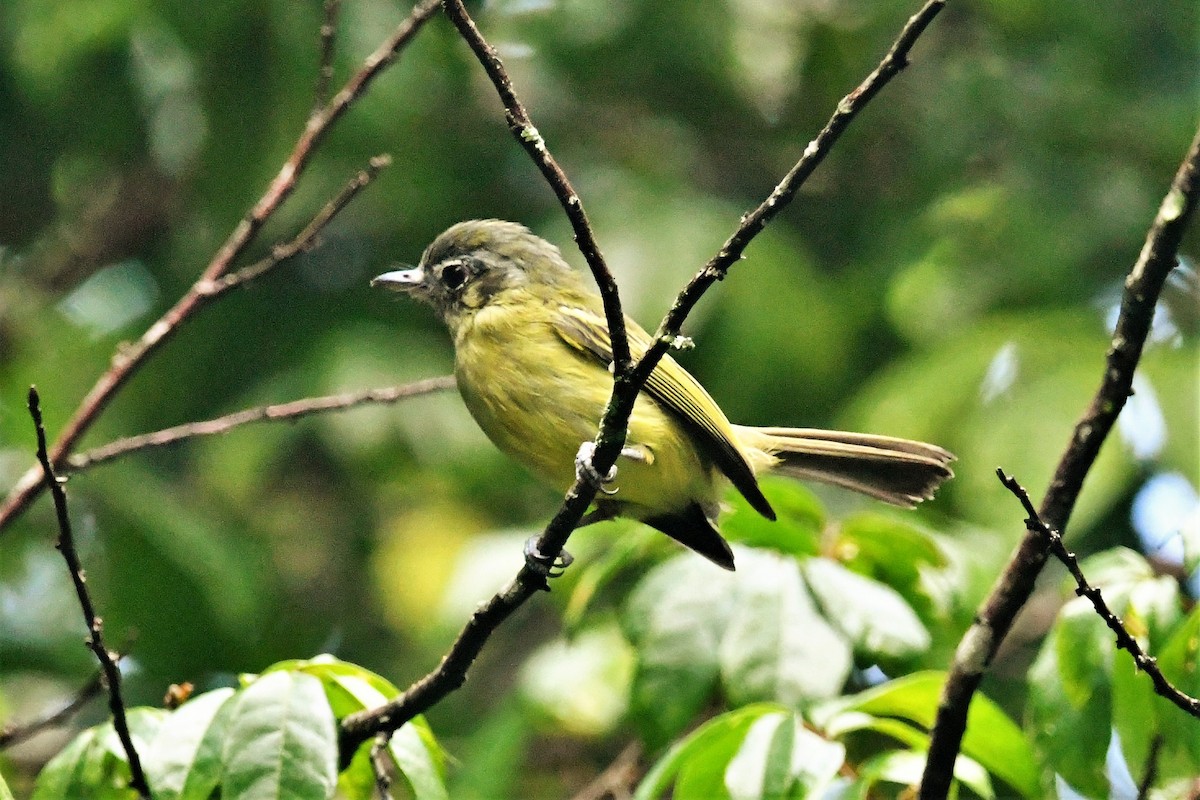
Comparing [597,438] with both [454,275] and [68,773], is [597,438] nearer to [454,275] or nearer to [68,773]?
[68,773]

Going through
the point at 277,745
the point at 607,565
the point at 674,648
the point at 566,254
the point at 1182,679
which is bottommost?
the point at 277,745

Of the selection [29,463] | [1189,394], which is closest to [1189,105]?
[1189,394]

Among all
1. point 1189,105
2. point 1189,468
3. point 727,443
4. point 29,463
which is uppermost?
point 1189,105

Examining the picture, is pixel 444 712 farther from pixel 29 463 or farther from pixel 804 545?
pixel 804 545

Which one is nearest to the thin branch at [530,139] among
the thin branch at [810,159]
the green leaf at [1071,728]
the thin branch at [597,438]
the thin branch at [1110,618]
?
the thin branch at [597,438]

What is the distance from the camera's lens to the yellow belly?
3289 mm

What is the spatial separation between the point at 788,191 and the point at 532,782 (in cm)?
427

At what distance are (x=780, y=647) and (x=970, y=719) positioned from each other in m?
0.40

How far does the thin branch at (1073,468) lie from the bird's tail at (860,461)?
2.87 feet

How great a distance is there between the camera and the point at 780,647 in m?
2.85

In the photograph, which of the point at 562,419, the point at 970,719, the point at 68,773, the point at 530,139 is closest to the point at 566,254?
the point at 562,419

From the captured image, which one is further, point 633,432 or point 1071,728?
point 633,432

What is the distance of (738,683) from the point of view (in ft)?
9.26

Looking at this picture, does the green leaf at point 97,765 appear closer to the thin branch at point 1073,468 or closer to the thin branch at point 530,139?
the thin branch at point 530,139
